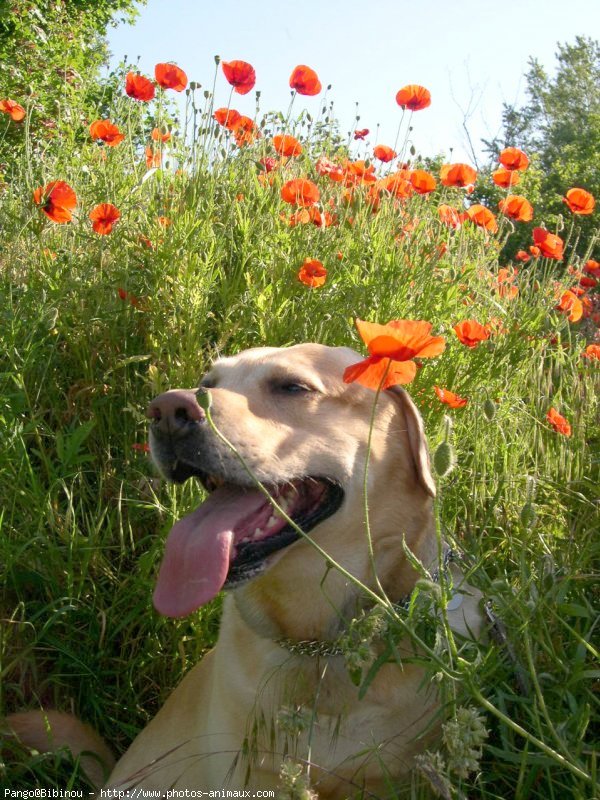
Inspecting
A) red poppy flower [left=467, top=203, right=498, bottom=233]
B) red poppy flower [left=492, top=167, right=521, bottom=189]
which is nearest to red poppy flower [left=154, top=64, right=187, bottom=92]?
red poppy flower [left=467, top=203, right=498, bottom=233]

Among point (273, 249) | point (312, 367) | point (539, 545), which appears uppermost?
point (273, 249)

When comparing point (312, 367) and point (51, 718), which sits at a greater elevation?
point (312, 367)

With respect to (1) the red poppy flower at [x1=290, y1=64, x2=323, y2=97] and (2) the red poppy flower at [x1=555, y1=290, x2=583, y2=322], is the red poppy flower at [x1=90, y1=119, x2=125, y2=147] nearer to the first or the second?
(1) the red poppy flower at [x1=290, y1=64, x2=323, y2=97]

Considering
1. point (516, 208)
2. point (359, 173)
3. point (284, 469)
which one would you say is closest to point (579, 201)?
point (516, 208)

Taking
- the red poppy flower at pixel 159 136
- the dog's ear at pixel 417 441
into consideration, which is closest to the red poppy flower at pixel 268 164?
the red poppy flower at pixel 159 136

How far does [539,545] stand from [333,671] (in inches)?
37.5

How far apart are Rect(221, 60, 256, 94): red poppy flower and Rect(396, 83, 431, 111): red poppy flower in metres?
0.83

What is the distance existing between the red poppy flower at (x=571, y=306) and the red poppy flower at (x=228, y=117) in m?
1.82

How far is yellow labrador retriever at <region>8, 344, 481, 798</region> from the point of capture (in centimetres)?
201

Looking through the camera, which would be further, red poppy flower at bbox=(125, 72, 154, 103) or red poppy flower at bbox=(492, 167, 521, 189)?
red poppy flower at bbox=(492, 167, 521, 189)

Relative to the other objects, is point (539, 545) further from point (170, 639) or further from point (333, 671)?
point (170, 639)

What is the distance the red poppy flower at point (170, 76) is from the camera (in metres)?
3.52

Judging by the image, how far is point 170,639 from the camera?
2746 millimetres

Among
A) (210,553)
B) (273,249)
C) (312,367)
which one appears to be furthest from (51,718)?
(273,249)
